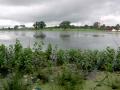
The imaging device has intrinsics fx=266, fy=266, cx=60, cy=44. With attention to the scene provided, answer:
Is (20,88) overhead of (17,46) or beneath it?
beneath

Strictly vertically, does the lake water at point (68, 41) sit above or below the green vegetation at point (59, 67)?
below

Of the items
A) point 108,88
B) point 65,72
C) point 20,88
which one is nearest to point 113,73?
point 108,88

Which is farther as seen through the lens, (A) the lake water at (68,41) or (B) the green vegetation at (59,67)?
(A) the lake water at (68,41)

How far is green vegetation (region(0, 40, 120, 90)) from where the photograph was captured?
6129 mm

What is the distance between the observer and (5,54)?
7.40 meters

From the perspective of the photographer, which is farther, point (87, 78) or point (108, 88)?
point (87, 78)

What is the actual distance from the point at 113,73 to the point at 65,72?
6.31 feet

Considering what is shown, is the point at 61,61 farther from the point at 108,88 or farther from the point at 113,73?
the point at 108,88

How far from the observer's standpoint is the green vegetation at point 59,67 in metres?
→ 6.13

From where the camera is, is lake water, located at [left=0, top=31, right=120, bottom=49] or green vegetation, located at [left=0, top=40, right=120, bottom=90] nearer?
green vegetation, located at [left=0, top=40, right=120, bottom=90]

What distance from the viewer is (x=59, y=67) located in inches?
302

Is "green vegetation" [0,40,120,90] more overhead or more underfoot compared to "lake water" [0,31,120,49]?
more overhead

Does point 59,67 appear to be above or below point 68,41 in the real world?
above

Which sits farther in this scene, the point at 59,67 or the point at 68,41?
the point at 68,41
